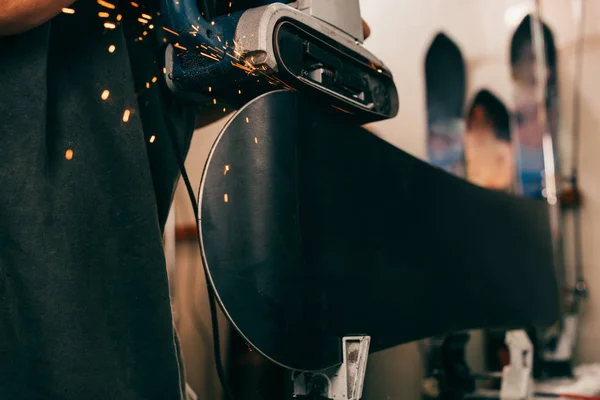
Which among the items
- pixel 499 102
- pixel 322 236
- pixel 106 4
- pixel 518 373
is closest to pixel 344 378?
pixel 322 236

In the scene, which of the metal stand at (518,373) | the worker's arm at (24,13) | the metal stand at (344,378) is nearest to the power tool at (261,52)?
the worker's arm at (24,13)

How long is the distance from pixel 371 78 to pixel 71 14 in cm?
46

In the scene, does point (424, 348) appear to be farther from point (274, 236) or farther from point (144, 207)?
point (144, 207)

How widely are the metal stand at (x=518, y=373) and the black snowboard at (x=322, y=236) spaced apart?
1.17 feet

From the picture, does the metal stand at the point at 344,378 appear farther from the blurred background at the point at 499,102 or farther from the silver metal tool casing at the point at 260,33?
the blurred background at the point at 499,102

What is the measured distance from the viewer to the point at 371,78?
90 cm

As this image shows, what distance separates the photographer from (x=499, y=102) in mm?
2346

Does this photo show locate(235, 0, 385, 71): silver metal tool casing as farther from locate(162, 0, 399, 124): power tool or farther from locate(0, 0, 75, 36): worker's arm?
locate(0, 0, 75, 36): worker's arm

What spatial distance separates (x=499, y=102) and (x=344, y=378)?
1.88m

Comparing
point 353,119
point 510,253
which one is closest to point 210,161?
point 353,119

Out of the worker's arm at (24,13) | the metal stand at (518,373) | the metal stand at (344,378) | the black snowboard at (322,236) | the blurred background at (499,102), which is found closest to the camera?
the worker's arm at (24,13)

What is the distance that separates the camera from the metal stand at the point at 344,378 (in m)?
0.78

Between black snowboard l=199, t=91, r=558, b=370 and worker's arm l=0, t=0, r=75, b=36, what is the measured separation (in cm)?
23

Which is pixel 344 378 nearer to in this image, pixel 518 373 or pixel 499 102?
pixel 518 373
